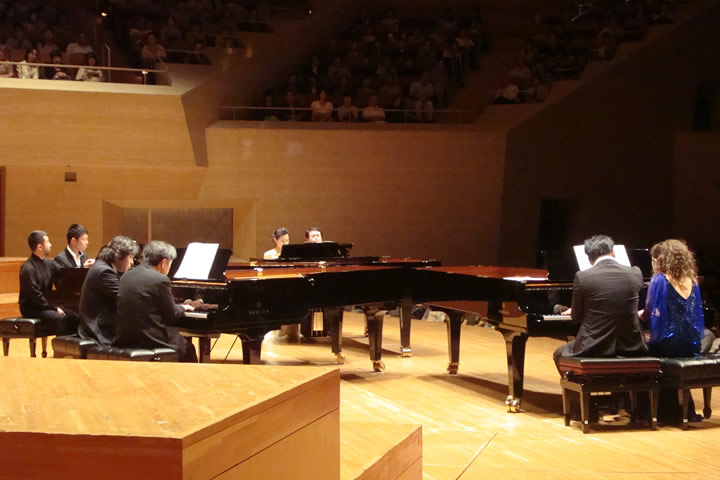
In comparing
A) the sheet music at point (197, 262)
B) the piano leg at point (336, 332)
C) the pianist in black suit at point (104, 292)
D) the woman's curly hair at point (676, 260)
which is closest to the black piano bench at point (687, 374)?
the woman's curly hair at point (676, 260)

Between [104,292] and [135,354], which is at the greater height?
[104,292]

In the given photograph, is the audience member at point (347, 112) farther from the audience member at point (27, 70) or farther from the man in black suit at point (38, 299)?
the man in black suit at point (38, 299)

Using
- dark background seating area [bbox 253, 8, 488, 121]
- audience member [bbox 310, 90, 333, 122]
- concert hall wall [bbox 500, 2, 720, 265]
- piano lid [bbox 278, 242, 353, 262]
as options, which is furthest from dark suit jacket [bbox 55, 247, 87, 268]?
concert hall wall [bbox 500, 2, 720, 265]

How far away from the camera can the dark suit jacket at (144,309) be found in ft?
19.1

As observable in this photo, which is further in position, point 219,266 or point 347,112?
point 347,112

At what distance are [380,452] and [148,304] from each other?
258cm

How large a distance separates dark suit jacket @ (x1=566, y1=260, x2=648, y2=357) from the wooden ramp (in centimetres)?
314

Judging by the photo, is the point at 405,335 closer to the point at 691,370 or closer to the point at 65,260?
the point at 65,260

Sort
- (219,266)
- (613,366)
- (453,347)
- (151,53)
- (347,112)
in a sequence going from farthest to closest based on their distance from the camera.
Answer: (347,112), (151,53), (453,347), (219,266), (613,366)

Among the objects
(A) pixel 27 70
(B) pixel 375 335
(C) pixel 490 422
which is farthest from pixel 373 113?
(C) pixel 490 422

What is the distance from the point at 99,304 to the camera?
20.9ft

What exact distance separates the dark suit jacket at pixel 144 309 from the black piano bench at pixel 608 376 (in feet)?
8.55

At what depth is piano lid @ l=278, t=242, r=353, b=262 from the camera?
8797 mm

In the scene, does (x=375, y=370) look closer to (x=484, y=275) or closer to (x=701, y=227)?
(x=484, y=275)
